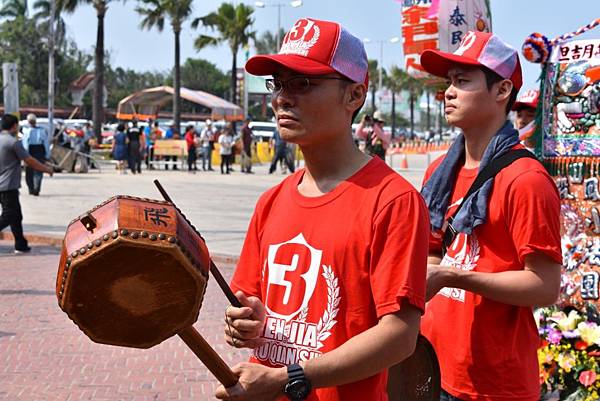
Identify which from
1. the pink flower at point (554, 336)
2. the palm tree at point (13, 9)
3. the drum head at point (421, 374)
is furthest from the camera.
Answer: the palm tree at point (13, 9)

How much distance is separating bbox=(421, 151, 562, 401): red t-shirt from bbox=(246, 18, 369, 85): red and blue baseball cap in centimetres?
84

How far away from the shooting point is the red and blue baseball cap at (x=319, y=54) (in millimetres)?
2277

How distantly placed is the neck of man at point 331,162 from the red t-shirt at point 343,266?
1.3 inches

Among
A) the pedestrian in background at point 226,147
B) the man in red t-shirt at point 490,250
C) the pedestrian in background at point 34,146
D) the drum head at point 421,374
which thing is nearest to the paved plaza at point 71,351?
the man in red t-shirt at point 490,250

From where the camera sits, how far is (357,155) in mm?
2391

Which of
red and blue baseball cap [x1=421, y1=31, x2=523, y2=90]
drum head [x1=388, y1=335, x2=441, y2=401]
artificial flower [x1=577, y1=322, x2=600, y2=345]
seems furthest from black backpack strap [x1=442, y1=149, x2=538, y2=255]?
artificial flower [x1=577, y1=322, x2=600, y2=345]

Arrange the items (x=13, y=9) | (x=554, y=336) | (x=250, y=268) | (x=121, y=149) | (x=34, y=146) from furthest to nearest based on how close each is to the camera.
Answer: (x=13, y=9)
(x=121, y=149)
(x=34, y=146)
(x=554, y=336)
(x=250, y=268)

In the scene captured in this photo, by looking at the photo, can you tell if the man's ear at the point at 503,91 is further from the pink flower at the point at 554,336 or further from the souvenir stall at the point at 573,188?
the pink flower at the point at 554,336

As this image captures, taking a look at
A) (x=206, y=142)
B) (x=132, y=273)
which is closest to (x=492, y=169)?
(x=132, y=273)

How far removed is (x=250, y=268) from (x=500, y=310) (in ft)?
2.98

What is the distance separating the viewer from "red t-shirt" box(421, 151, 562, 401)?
2.93 metres

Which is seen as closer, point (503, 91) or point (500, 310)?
point (500, 310)

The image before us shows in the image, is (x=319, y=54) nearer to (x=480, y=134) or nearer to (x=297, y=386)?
(x=297, y=386)

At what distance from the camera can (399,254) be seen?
2.11m
